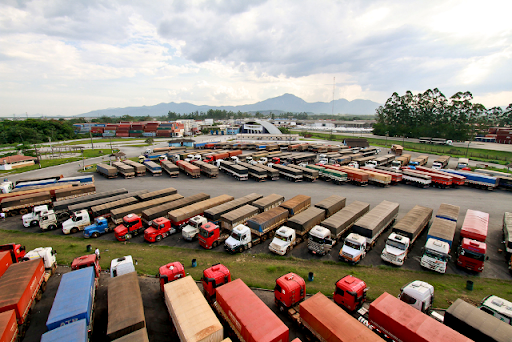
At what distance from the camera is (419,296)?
12820mm

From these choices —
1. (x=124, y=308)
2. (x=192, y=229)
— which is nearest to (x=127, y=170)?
(x=192, y=229)

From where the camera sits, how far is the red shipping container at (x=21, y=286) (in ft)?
40.3

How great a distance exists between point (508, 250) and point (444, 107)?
98343mm

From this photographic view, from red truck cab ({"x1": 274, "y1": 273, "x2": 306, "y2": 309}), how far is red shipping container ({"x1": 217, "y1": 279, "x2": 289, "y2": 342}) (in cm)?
216

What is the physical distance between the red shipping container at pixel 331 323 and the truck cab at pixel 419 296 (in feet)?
15.5

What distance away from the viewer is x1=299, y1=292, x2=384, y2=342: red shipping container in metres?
9.91

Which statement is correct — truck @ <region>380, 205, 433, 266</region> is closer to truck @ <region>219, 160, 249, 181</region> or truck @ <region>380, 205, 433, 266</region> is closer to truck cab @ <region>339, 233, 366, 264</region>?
truck cab @ <region>339, 233, 366, 264</region>

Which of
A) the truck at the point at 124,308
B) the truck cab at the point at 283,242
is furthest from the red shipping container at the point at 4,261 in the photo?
the truck cab at the point at 283,242

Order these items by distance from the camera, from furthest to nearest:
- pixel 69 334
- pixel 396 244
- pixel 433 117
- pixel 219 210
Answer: pixel 433 117 < pixel 219 210 < pixel 396 244 < pixel 69 334

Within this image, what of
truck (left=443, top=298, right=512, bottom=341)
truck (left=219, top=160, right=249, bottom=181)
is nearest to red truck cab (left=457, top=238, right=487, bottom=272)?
truck (left=443, top=298, right=512, bottom=341)

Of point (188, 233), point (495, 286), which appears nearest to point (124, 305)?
point (188, 233)

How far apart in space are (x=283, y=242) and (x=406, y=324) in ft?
32.8

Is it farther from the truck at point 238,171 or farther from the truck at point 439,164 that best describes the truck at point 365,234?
the truck at point 439,164

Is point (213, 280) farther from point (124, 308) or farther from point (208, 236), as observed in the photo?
point (208, 236)
